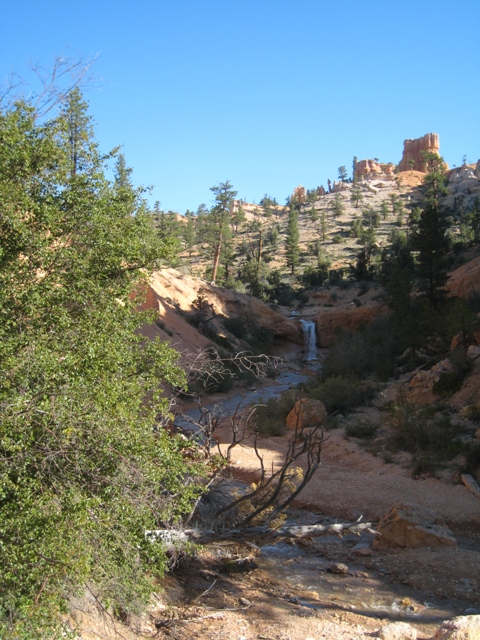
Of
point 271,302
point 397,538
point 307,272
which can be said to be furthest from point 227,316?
point 397,538

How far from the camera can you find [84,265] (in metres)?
6.25

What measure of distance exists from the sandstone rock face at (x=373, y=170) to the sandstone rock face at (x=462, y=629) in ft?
357

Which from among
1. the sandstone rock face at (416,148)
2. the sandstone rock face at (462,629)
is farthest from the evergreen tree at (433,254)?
the sandstone rock face at (416,148)

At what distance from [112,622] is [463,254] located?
118ft

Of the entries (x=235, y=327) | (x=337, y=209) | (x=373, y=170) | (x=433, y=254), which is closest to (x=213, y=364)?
(x=433, y=254)

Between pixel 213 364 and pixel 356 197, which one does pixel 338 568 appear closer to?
pixel 213 364

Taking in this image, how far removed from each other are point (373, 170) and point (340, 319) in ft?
280

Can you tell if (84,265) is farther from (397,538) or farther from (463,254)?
(463,254)

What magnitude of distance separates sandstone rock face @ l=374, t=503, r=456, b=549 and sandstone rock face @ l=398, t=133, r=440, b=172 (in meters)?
110

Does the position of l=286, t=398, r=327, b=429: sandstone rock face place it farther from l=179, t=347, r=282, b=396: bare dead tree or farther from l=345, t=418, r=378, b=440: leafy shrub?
l=179, t=347, r=282, b=396: bare dead tree

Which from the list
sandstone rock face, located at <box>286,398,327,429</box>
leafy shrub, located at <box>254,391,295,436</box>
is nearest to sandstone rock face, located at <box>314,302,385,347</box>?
leafy shrub, located at <box>254,391,295,436</box>

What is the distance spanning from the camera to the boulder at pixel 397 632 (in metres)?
6.08

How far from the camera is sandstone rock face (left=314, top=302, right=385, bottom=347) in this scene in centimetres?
3728

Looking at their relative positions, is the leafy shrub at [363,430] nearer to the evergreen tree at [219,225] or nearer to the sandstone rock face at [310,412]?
the sandstone rock face at [310,412]
